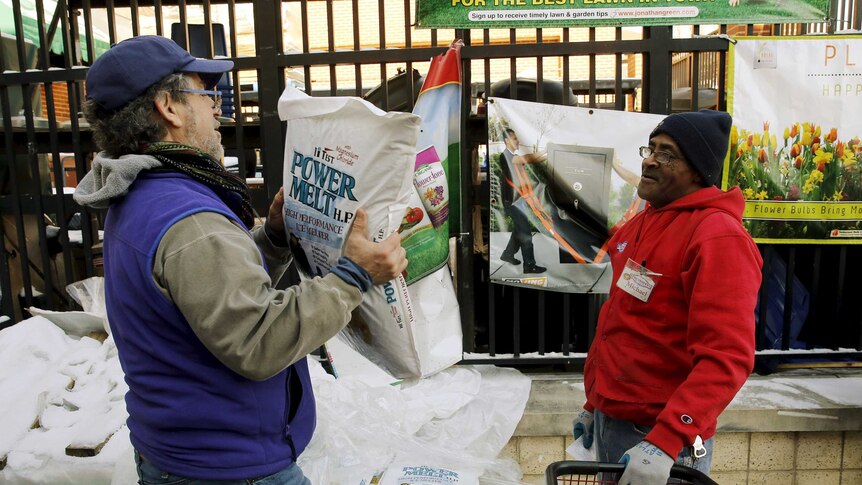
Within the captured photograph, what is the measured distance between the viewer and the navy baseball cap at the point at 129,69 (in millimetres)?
1438

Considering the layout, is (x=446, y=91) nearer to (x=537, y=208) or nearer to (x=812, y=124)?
(x=537, y=208)

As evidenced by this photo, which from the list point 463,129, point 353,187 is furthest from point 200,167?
point 463,129

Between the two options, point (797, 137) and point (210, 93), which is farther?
point (797, 137)

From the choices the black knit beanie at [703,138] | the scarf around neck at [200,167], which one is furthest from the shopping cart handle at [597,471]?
the scarf around neck at [200,167]

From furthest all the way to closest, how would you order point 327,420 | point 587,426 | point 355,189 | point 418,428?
point 418,428
point 327,420
point 587,426
point 355,189

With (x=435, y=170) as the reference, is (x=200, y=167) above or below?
above

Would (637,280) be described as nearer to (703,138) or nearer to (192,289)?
(703,138)

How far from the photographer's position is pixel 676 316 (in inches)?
74.1

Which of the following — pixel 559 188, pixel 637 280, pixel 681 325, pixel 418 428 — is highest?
pixel 559 188

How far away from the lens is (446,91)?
277 cm

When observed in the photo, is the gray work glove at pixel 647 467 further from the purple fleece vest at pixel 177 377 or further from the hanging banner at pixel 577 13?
the hanging banner at pixel 577 13

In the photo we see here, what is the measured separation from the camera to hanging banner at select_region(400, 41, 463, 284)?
2.11 meters

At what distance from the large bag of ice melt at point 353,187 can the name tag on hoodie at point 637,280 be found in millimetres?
729

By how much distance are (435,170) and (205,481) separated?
143 cm
